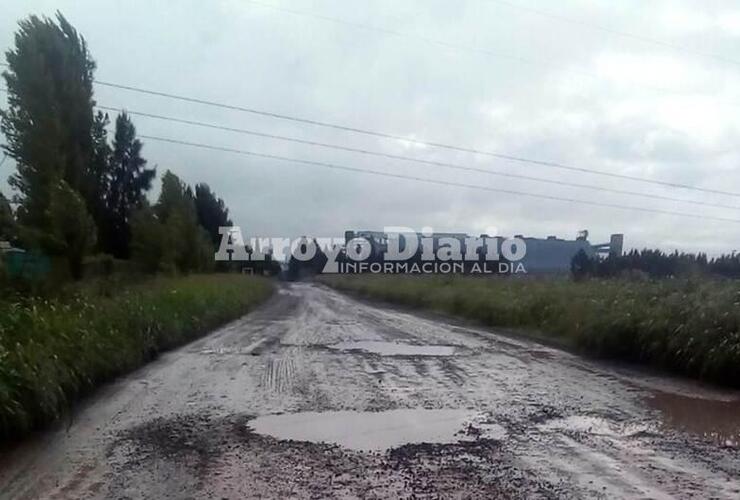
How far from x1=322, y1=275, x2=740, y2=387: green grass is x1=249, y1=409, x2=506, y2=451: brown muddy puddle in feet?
16.6

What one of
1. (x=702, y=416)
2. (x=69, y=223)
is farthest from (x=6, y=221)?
(x=702, y=416)

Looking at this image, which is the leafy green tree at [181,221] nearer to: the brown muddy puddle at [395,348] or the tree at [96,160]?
the tree at [96,160]

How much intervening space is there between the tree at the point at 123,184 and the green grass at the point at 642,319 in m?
24.7

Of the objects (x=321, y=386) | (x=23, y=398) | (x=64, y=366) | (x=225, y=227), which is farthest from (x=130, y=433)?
(x=225, y=227)

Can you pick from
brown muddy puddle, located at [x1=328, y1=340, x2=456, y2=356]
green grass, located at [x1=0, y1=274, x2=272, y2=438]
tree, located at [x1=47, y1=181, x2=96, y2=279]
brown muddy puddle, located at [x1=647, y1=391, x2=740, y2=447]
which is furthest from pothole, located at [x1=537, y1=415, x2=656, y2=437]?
tree, located at [x1=47, y1=181, x2=96, y2=279]

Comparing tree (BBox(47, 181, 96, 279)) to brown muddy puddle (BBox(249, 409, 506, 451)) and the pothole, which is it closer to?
brown muddy puddle (BBox(249, 409, 506, 451))

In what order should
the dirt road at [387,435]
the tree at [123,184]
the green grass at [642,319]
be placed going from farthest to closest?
the tree at [123,184] → the green grass at [642,319] → the dirt road at [387,435]

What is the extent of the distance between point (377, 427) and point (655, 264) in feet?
79.3

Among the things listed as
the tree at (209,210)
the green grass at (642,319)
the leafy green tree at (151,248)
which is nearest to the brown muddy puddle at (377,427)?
the green grass at (642,319)

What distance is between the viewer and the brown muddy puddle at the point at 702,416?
6726 millimetres

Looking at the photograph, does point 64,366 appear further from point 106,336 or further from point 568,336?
point 568,336

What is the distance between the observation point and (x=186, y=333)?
631 inches

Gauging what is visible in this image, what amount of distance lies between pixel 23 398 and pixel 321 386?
12.2ft

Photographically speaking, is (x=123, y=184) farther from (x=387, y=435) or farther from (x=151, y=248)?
(x=387, y=435)
